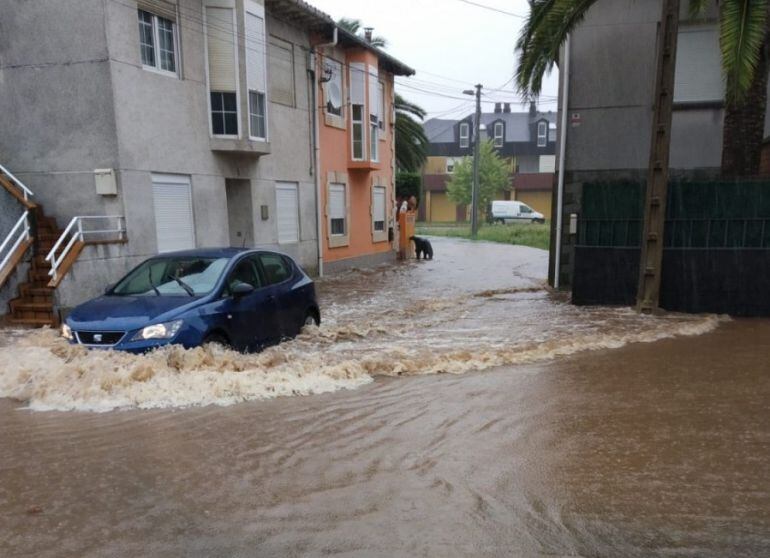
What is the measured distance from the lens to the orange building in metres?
18.3

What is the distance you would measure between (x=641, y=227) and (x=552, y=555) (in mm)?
8747

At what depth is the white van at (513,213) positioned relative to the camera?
162ft

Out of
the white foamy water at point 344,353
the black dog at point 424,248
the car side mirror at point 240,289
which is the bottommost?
the black dog at point 424,248

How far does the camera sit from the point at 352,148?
19.9 m

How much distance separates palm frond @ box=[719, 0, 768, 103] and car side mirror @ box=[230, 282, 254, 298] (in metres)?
8.11

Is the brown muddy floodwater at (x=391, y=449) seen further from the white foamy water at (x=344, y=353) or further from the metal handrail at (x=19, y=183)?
the metal handrail at (x=19, y=183)

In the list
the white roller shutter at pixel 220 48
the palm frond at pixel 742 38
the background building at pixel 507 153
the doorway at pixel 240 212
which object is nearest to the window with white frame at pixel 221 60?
the white roller shutter at pixel 220 48

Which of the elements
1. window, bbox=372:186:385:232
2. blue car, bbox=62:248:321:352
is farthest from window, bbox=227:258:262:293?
window, bbox=372:186:385:232

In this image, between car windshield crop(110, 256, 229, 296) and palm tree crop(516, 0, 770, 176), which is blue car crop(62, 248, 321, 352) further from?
palm tree crop(516, 0, 770, 176)

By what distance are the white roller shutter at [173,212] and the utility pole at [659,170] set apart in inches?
346

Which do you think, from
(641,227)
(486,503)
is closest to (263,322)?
(486,503)

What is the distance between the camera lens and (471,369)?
287 inches

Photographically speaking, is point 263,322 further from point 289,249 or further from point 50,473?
point 289,249

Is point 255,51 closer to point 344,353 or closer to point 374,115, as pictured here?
point 374,115
